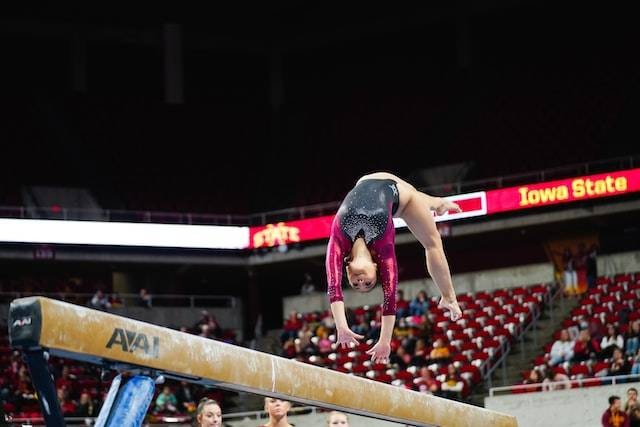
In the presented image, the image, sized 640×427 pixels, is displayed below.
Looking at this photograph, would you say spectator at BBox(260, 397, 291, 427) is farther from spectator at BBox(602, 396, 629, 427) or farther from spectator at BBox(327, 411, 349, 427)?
spectator at BBox(602, 396, 629, 427)

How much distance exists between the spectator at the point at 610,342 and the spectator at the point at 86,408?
7.92 meters

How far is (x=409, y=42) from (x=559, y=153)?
635 centimetres

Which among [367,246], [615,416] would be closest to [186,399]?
[615,416]

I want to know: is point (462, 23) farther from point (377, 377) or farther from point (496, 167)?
point (377, 377)

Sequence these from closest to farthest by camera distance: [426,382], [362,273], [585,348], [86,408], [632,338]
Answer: [362,273] < [632,338] < [585,348] < [426,382] < [86,408]

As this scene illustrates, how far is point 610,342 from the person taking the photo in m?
16.6

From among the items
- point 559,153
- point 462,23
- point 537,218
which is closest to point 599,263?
point 537,218

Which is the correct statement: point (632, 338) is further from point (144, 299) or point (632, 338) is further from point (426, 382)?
point (144, 299)

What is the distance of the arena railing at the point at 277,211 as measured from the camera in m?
22.1

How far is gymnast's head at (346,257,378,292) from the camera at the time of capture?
692cm

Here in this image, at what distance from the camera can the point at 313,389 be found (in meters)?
6.58

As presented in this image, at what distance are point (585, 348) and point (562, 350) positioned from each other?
1.68ft

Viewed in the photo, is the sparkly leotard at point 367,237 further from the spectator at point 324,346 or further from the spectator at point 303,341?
the spectator at point 303,341

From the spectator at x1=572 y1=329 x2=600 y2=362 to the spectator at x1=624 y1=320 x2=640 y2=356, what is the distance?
435 mm
